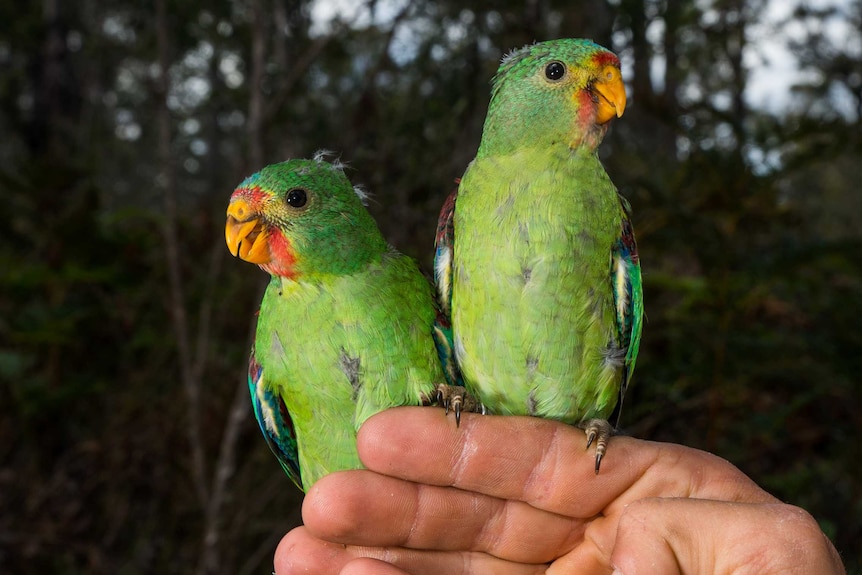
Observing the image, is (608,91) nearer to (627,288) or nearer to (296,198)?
(627,288)

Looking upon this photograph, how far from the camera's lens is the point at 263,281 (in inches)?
165

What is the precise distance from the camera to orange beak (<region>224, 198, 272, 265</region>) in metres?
2.31

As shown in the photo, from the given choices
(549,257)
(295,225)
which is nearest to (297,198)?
(295,225)

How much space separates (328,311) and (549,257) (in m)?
0.84

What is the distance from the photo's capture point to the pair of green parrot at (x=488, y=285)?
7.55 feet

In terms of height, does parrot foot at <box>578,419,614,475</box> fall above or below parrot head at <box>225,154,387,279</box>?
below

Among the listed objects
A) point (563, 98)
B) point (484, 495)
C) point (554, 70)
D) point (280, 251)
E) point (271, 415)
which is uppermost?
point (554, 70)

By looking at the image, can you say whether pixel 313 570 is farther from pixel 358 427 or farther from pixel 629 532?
pixel 629 532

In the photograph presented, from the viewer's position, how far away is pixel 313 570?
2.36m

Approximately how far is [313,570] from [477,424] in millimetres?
823

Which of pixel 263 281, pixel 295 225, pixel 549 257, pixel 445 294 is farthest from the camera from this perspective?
pixel 263 281

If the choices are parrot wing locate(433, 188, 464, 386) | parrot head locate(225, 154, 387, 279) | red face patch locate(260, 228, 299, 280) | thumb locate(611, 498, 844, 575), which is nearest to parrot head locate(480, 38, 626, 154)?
parrot wing locate(433, 188, 464, 386)

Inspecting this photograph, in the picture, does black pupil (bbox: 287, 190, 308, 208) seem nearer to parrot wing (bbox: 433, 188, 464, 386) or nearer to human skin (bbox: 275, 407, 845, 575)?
parrot wing (bbox: 433, 188, 464, 386)

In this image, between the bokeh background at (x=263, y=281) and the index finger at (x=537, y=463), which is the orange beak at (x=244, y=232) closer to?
the index finger at (x=537, y=463)
